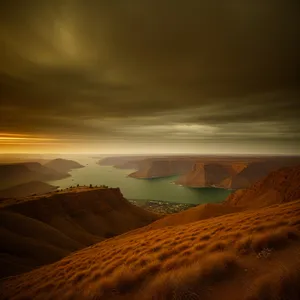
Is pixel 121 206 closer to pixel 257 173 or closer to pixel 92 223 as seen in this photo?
pixel 92 223

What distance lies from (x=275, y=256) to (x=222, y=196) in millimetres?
107654

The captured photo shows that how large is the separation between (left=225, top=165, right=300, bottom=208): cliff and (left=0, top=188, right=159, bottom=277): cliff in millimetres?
24481

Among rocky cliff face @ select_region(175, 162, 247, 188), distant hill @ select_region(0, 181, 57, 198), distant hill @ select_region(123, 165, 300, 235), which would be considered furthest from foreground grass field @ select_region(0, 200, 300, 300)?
rocky cliff face @ select_region(175, 162, 247, 188)

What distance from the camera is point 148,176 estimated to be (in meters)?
192

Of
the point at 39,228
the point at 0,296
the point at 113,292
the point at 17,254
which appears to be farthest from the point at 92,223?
the point at 113,292

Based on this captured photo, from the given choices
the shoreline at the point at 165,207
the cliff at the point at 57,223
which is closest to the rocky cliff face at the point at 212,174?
the shoreline at the point at 165,207

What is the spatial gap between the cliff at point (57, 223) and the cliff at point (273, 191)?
24.5m

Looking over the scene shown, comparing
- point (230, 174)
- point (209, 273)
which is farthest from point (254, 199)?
point (230, 174)

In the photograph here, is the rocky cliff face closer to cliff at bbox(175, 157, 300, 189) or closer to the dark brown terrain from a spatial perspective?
cliff at bbox(175, 157, 300, 189)

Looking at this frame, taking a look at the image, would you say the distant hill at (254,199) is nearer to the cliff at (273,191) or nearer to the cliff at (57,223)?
the cliff at (273,191)

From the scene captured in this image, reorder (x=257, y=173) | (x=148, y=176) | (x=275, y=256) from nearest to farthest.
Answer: (x=275, y=256), (x=257, y=173), (x=148, y=176)

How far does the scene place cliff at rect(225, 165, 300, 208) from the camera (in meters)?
35.2

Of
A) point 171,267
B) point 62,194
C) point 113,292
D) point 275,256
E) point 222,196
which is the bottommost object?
point 222,196

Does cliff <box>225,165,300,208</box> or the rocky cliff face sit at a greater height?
cliff <box>225,165,300,208</box>
